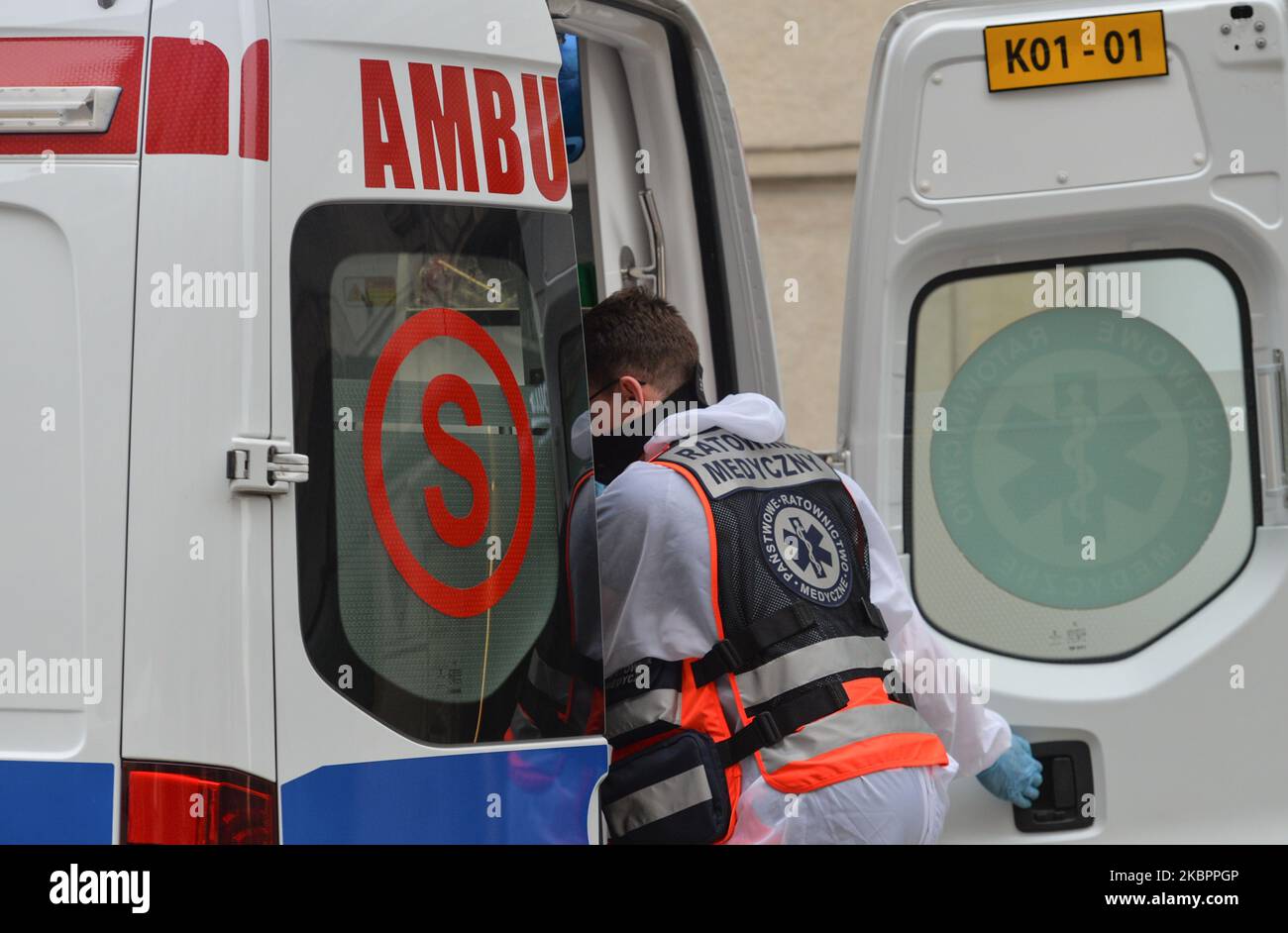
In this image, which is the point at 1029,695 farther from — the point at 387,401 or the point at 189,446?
the point at 189,446

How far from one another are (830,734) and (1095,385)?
126 cm

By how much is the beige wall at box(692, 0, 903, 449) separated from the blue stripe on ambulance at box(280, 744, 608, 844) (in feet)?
23.4

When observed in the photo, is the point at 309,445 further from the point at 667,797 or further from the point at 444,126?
the point at 667,797

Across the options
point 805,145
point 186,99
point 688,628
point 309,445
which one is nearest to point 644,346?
point 688,628

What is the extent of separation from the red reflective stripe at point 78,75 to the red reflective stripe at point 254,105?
13 centimetres

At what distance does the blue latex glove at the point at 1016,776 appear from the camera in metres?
3.24

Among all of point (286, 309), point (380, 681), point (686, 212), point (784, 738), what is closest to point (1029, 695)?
point (784, 738)

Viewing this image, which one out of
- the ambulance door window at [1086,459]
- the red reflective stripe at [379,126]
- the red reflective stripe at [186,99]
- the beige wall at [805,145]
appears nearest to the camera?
the red reflective stripe at [186,99]

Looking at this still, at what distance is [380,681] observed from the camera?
212 centimetres

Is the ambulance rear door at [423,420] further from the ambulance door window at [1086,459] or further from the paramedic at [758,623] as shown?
the ambulance door window at [1086,459]

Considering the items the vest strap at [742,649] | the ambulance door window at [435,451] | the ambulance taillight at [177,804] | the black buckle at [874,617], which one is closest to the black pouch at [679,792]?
the vest strap at [742,649]

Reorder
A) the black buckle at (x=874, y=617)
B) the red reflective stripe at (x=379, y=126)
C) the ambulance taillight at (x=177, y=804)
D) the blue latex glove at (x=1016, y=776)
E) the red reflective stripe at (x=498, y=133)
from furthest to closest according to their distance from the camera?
the blue latex glove at (x=1016, y=776)
the black buckle at (x=874, y=617)
the red reflective stripe at (x=498, y=133)
the red reflective stripe at (x=379, y=126)
the ambulance taillight at (x=177, y=804)
